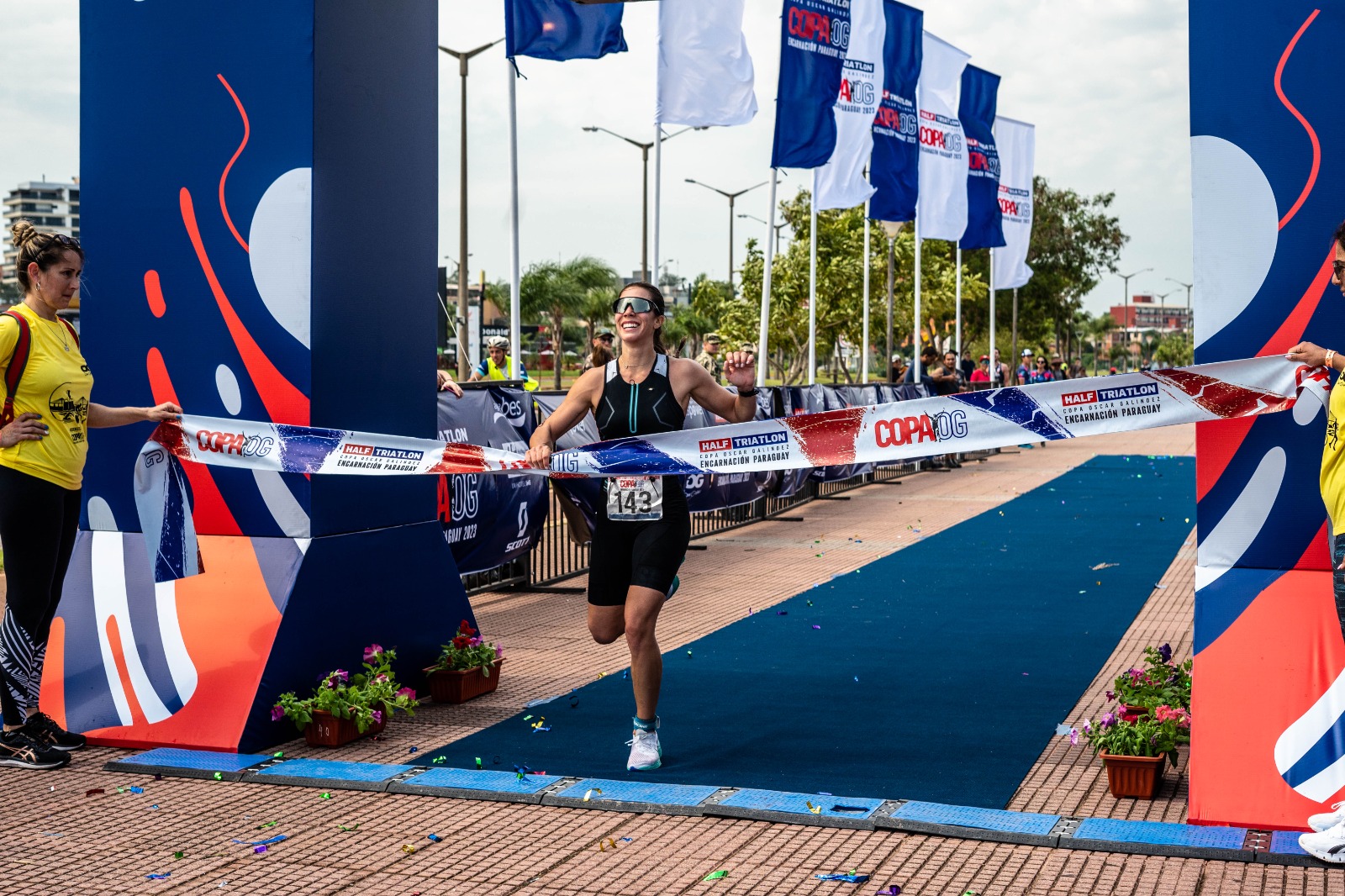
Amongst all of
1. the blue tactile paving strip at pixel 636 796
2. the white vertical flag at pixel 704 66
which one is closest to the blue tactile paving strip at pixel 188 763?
the blue tactile paving strip at pixel 636 796

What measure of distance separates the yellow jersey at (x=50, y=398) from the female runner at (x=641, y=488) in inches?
77.9

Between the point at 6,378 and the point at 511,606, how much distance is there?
5.57m

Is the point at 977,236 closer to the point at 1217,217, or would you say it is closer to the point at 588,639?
the point at 588,639

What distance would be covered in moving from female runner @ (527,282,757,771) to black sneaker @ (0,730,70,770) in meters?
2.42

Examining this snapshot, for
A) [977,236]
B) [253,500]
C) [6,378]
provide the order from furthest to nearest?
1. [977,236]
2. [253,500]
3. [6,378]

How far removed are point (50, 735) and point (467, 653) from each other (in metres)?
2.05

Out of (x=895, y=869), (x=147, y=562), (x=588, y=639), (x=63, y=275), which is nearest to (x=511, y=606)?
(x=588, y=639)

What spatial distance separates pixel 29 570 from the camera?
245 inches

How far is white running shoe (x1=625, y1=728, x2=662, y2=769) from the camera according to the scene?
6.14 metres

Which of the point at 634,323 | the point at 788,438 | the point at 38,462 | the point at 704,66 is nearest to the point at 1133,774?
the point at 788,438

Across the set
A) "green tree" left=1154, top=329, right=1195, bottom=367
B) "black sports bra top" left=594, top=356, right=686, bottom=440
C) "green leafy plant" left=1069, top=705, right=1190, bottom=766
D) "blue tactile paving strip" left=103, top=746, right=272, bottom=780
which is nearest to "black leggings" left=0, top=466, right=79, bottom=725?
"blue tactile paving strip" left=103, top=746, right=272, bottom=780

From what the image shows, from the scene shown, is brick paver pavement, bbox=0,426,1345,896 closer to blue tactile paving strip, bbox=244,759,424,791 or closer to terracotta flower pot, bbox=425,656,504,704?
blue tactile paving strip, bbox=244,759,424,791

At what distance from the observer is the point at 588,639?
31.5 feet

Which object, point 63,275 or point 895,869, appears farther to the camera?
point 63,275
